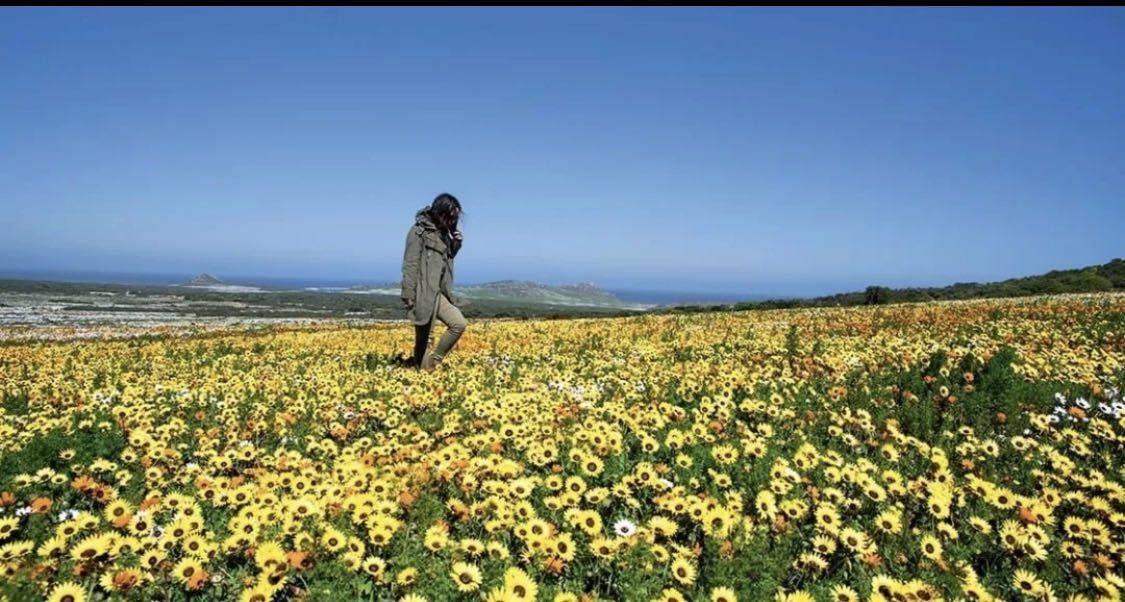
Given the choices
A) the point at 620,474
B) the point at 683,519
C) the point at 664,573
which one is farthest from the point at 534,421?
the point at 664,573

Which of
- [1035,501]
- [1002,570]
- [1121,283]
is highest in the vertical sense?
[1121,283]

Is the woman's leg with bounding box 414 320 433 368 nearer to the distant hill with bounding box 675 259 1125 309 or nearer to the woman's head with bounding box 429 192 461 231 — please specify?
the woman's head with bounding box 429 192 461 231

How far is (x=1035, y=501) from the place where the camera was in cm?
425

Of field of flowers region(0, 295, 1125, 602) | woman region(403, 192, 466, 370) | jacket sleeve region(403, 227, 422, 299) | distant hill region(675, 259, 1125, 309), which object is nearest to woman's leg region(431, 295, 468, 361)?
woman region(403, 192, 466, 370)

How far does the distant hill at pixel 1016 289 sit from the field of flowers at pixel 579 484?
26.4m

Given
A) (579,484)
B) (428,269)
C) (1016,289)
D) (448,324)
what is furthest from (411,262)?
(1016,289)

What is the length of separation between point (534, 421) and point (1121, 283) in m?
38.0

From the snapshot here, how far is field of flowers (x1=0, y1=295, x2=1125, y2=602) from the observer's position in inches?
137

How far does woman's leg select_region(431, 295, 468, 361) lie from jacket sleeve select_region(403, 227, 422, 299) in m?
0.57

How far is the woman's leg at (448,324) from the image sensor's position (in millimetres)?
11484

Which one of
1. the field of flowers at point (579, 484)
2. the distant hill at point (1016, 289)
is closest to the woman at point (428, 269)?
the field of flowers at point (579, 484)

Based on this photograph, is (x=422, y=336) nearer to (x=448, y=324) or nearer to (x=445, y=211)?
(x=448, y=324)

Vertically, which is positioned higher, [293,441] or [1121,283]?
[1121,283]

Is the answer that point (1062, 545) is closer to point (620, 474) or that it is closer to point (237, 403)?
point (620, 474)
